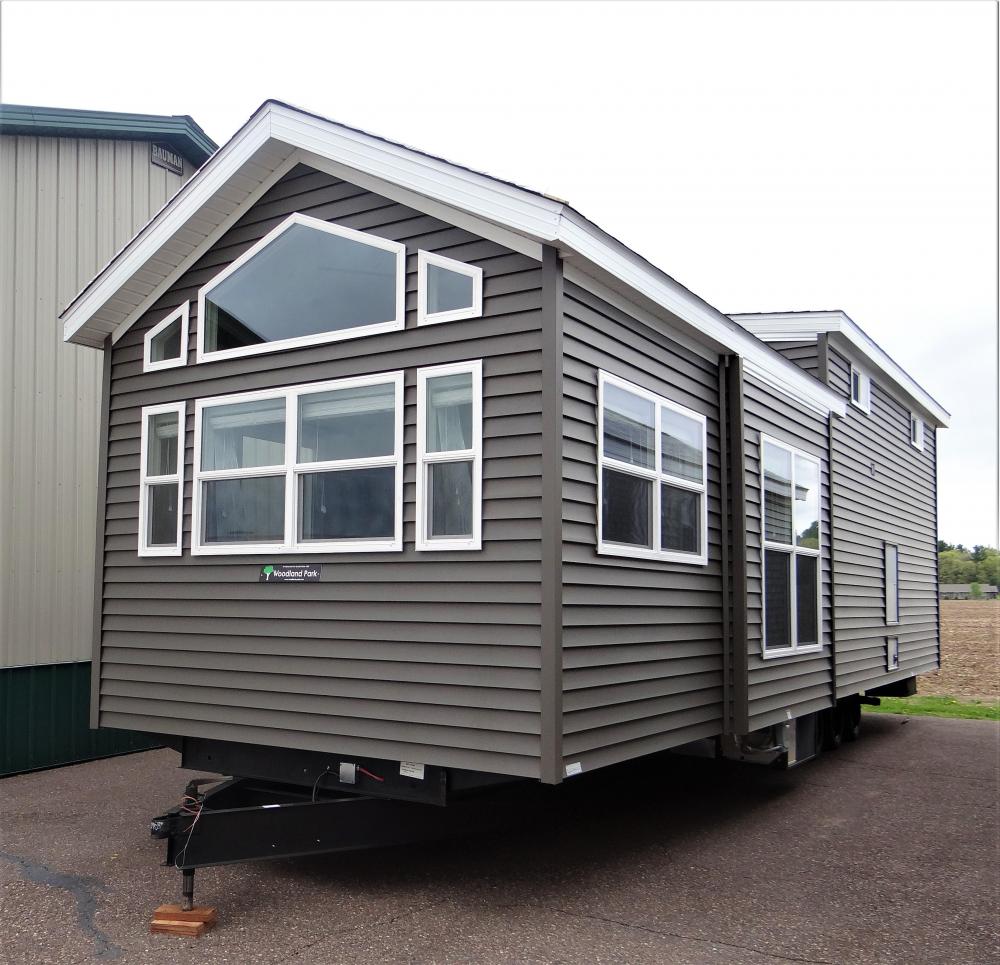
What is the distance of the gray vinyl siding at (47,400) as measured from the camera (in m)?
8.73

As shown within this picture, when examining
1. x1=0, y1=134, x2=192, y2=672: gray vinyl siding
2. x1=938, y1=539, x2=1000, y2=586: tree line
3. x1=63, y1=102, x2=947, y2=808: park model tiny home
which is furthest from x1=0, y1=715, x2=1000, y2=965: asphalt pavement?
x1=938, y1=539, x2=1000, y2=586: tree line

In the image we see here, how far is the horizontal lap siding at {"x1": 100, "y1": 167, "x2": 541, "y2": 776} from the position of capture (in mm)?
5035

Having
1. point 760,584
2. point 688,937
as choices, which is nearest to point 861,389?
point 760,584

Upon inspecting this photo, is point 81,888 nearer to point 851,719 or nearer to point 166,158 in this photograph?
point 166,158

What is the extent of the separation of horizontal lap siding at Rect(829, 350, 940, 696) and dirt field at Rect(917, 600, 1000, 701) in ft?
8.65

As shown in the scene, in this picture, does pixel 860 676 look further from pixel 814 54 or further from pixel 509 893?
pixel 814 54

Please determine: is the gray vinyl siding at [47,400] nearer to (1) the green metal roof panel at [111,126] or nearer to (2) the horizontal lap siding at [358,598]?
(1) the green metal roof panel at [111,126]

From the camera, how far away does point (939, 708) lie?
15.0 meters

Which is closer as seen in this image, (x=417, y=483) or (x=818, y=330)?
(x=417, y=483)

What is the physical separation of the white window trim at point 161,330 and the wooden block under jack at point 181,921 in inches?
141

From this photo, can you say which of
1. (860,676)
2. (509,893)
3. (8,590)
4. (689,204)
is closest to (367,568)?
(509,893)

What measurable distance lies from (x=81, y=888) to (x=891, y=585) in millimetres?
8981

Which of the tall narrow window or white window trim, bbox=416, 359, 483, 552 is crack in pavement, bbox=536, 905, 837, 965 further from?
the tall narrow window

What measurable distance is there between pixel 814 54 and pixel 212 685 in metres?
10.8
